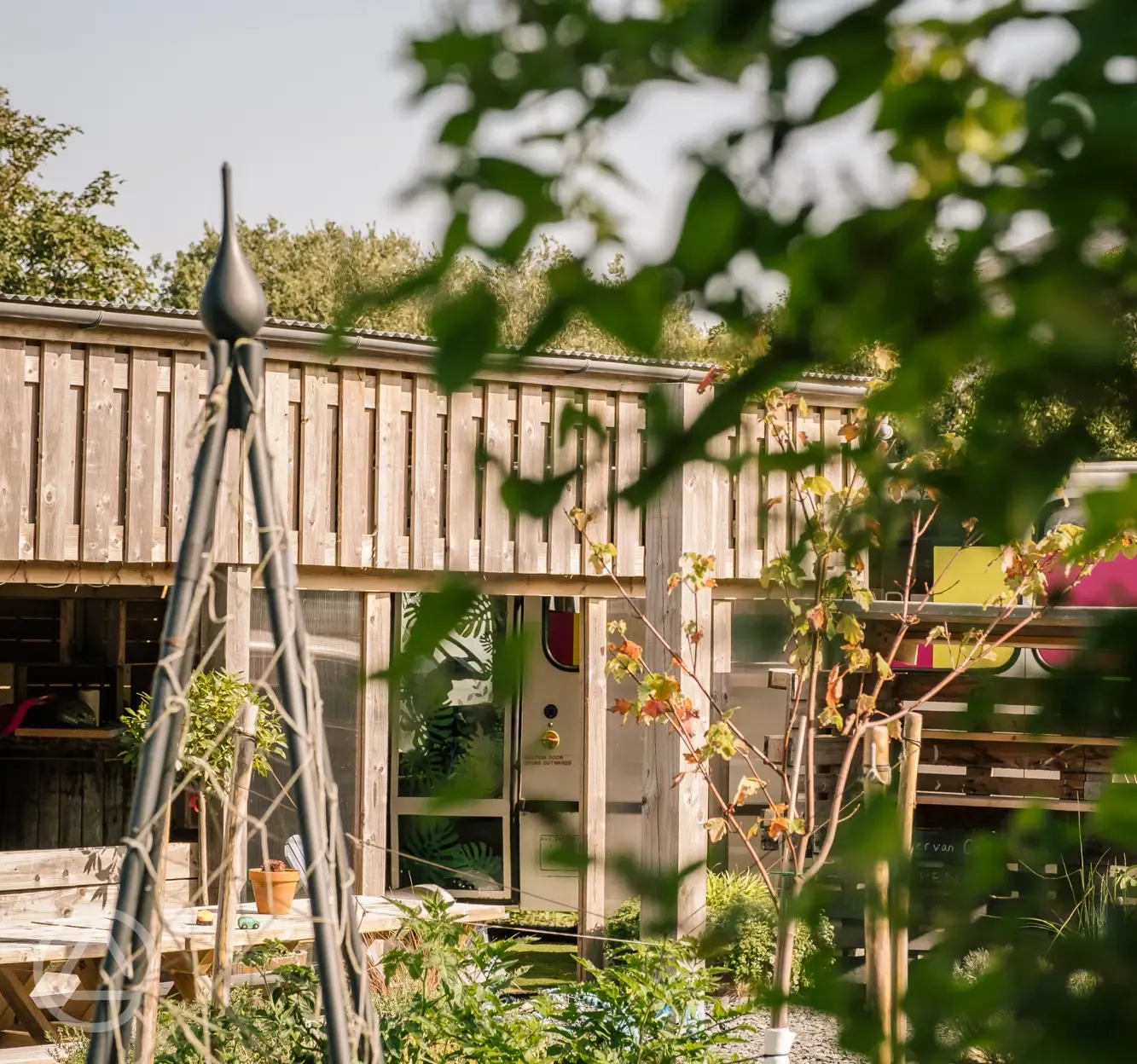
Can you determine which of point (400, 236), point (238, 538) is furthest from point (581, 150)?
point (400, 236)

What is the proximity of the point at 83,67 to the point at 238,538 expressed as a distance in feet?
69.6

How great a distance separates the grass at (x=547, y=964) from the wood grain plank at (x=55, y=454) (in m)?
3.95

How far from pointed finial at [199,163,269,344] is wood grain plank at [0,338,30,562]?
15.0 ft

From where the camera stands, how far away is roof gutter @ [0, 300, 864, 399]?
6.97 m

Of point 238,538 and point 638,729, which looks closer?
point 238,538

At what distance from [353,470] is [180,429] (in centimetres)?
97

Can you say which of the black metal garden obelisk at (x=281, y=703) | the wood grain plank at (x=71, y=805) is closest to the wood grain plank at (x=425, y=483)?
the wood grain plank at (x=71, y=805)

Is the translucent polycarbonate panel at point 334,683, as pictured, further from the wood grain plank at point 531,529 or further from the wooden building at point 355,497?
the wood grain plank at point 531,529

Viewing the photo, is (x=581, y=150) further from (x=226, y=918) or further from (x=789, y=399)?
(x=226, y=918)

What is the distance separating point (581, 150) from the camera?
2.48 ft

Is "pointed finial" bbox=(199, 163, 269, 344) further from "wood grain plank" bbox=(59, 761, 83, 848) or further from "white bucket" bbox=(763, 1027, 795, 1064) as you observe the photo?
"wood grain plank" bbox=(59, 761, 83, 848)

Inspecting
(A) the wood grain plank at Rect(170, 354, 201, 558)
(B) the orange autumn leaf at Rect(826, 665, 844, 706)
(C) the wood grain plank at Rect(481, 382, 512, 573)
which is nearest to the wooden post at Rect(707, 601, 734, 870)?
(C) the wood grain plank at Rect(481, 382, 512, 573)

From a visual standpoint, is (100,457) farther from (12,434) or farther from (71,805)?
(71,805)

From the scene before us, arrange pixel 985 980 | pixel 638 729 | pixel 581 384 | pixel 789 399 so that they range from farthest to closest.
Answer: pixel 638 729 → pixel 581 384 → pixel 789 399 → pixel 985 980
